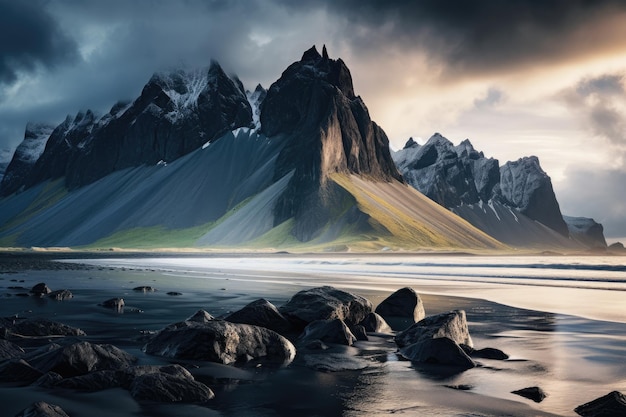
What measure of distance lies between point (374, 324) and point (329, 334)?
3.18m

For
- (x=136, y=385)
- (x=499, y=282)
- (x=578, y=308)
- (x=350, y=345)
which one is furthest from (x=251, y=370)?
(x=499, y=282)

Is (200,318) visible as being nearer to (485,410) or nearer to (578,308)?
(485,410)

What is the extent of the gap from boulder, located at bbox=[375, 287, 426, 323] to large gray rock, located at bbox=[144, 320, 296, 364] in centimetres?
927

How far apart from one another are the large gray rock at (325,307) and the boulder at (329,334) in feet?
5.90

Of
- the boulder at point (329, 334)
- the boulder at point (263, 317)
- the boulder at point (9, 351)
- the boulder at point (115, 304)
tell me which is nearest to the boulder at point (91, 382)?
the boulder at point (9, 351)

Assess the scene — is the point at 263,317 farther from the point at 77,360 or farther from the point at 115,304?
the point at 115,304

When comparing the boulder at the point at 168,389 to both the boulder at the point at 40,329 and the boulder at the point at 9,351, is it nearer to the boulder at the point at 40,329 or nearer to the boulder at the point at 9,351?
the boulder at the point at 9,351

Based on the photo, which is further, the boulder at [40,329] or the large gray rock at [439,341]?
the boulder at [40,329]

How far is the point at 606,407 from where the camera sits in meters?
9.20

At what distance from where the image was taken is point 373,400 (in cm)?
1039

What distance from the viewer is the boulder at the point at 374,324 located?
19922mm

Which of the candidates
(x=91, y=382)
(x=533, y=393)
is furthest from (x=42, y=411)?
(x=533, y=393)

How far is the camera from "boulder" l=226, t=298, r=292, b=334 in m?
18.7

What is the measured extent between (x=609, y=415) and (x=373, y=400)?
12.3 ft
